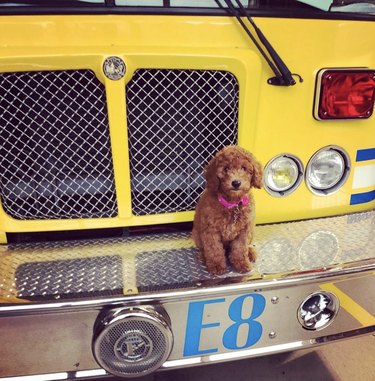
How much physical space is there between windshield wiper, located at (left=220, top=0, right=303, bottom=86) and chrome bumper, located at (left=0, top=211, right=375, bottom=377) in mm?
668

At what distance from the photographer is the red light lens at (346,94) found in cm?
169

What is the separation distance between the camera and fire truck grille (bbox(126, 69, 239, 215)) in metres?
1.61

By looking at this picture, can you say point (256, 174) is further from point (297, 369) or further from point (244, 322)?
point (297, 369)

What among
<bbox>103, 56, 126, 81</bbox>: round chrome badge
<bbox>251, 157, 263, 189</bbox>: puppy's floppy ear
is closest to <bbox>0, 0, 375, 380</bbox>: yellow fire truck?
<bbox>103, 56, 126, 81</bbox>: round chrome badge

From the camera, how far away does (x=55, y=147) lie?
167 centimetres

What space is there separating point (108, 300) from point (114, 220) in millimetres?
467

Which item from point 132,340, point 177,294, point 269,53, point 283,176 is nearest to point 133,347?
point 132,340

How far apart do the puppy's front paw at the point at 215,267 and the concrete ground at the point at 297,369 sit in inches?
31.6

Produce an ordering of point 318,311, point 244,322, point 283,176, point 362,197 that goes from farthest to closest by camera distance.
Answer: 1. point 362,197
2. point 283,176
3. point 318,311
4. point 244,322

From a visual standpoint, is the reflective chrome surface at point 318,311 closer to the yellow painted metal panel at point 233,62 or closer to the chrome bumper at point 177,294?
the chrome bumper at point 177,294

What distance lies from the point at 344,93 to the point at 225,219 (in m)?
0.76

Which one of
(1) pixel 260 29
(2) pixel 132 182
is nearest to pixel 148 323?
(2) pixel 132 182

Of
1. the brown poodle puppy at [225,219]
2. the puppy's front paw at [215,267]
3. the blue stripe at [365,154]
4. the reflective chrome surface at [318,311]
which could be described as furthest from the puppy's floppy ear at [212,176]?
the blue stripe at [365,154]

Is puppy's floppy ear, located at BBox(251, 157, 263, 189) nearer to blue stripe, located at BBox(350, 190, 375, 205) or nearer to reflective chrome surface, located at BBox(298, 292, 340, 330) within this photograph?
reflective chrome surface, located at BBox(298, 292, 340, 330)
